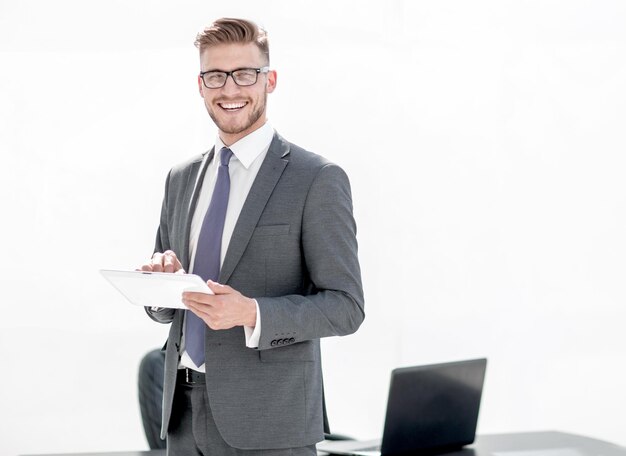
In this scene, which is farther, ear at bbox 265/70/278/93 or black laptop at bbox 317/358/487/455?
black laptop at bbox 317/358/487/455

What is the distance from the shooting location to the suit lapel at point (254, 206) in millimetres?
1934

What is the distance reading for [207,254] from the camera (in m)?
2.00

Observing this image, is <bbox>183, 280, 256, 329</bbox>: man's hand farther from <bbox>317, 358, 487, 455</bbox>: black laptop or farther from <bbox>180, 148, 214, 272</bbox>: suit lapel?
<bbox>317, 358, 487, 455</bbox>: black laptop

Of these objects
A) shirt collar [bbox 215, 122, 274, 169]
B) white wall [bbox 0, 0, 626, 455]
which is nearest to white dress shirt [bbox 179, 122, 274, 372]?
shirt collar [bbox 215, 122, 274, 169]

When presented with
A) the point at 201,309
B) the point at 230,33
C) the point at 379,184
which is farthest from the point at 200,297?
the point at 379,184

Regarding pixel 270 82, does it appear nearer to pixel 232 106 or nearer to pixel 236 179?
pixel 232 106

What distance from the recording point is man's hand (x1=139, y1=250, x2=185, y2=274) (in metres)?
1.92

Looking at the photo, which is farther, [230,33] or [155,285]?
[230,33]

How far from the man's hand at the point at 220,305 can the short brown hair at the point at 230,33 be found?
1.89ft

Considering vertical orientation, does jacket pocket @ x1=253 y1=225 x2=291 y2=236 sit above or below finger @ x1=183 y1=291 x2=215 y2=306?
above

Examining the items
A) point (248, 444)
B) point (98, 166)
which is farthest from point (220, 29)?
point (98, 166)

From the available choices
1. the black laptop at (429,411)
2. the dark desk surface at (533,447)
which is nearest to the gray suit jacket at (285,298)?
the black laptop at (429,411)

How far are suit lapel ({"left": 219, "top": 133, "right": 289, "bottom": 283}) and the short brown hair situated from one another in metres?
0.25

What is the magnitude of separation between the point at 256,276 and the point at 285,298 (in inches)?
3.7
